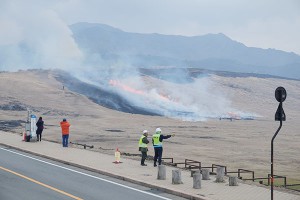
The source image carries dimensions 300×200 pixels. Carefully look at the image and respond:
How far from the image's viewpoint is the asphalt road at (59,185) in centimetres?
1339

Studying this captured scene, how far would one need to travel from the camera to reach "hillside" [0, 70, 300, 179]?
3438 cm

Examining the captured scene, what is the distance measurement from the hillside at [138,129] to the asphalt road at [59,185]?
10.6 metres

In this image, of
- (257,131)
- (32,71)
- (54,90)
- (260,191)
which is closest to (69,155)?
(260,191)

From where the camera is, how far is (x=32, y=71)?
333 feet

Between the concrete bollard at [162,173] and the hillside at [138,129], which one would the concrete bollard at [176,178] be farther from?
the hillside at [138,129]

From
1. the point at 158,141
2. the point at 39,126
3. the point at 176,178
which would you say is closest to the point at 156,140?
the point at 158,141

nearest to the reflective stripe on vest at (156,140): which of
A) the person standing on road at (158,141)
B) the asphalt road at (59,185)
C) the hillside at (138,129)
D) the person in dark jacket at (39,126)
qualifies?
the person standing on road at (158,141)

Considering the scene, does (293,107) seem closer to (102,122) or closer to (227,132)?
(227,132)

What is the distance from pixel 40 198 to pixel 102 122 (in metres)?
44.9

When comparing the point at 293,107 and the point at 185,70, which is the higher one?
the point at 185,70

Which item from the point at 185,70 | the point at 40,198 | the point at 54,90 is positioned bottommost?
the point at 40,198

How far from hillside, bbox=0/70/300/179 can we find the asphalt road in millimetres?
10587

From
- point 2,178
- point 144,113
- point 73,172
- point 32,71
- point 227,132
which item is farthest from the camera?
point 32,71

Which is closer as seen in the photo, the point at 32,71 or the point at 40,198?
the point at 40,198
